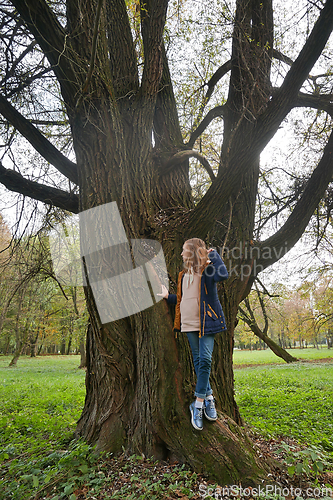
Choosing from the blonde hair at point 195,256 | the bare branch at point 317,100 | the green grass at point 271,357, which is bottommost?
the green grass at point 271,357

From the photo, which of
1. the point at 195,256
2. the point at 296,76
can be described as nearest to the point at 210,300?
the point at 195,256

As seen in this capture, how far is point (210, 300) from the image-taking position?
295cm

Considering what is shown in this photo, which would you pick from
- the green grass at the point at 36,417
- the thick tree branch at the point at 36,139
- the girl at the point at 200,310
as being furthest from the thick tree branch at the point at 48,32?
the green grass at the point at 36,417

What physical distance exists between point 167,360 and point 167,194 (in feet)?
7.39

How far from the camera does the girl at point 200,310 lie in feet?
9.18

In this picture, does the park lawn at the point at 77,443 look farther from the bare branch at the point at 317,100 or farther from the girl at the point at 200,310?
the bare branch at the point at 317,100

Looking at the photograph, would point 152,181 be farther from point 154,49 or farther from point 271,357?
point 271,357

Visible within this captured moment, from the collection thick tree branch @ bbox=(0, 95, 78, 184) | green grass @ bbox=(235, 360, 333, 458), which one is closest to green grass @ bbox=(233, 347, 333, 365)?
green grass @ bbox=(235, 360, 333, 458)

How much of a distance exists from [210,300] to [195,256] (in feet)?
1.62

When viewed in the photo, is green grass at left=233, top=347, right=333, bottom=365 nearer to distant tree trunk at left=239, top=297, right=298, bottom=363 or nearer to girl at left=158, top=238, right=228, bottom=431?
distant tree trunk at left=239, top=297, right=298, bottom=363

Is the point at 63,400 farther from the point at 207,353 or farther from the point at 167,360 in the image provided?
the point at 207,353

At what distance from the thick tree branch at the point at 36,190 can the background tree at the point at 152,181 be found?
0.02m

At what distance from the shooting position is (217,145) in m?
7.59

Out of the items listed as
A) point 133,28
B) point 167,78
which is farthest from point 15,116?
point 133,28
